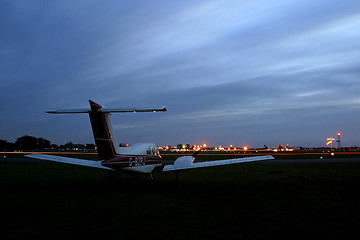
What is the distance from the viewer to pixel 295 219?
930 cm

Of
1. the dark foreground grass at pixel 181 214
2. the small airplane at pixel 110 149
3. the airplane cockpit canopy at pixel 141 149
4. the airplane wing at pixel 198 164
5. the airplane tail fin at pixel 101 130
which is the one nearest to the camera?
the dark foreground grass at pixel 181 214

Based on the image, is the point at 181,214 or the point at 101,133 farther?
the point at 101,133

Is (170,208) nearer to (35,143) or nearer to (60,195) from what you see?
(60,195)

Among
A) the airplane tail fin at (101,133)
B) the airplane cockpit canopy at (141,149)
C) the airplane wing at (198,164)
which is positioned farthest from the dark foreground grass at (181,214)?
the airplane cockpit canopy at (141,149)

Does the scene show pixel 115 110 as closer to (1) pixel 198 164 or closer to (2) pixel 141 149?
(2) pixel 141 149

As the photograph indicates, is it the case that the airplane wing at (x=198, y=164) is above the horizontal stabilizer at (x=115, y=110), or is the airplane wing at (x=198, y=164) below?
below

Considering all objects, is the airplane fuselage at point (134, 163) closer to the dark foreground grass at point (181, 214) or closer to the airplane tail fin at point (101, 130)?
the airplane tail fin at point (101, 130)

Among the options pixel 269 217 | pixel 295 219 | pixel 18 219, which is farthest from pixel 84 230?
pixel 295 219

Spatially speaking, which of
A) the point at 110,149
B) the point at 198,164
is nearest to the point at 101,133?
the point at 110,149

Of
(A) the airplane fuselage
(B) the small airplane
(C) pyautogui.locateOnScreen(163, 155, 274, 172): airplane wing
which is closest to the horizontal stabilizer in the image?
(B) the small airplane

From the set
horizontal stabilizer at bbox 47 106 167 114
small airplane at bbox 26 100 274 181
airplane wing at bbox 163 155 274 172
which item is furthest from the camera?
airplane wing at bbox 163 155 274 172

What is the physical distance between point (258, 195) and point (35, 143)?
659 feet

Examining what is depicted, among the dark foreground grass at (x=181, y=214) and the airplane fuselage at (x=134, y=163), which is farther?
the airplane fuselage at (x=134, y=163)

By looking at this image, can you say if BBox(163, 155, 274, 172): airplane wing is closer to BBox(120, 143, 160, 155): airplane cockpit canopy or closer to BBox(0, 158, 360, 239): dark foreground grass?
BBox(120, 143, 160, 155): airplane cockpit canopy
